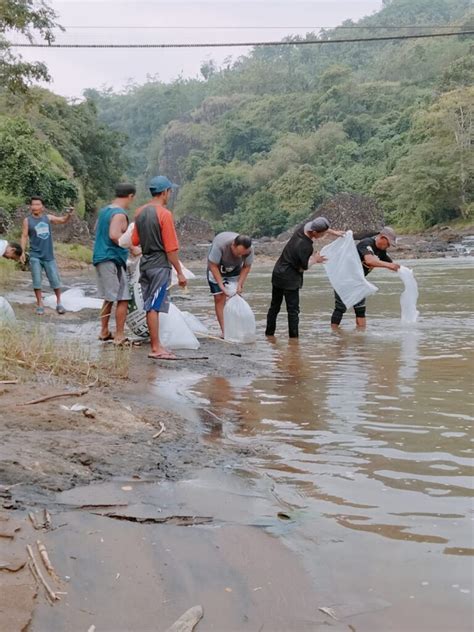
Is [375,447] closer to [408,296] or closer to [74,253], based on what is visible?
[408,296]

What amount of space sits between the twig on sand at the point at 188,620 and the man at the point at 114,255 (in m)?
5.10

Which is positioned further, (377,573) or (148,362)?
(148,362)

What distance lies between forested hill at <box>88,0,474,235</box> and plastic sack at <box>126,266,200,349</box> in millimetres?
44426

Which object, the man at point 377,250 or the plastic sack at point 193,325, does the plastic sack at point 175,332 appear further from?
the man at point 377,250

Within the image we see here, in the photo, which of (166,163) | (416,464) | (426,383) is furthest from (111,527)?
(166,163)

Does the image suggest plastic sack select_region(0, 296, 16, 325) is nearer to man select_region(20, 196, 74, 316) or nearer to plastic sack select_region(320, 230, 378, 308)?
man select_region(20, 196, 74, 316)

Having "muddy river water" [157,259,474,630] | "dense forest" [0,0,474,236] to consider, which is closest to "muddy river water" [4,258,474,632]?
"muddy river water" [157,259,474,630]

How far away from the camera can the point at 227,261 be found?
26.7 feet

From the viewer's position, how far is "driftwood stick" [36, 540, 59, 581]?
2.37m

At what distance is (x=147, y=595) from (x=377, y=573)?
740 mm

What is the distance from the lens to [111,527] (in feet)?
8.98

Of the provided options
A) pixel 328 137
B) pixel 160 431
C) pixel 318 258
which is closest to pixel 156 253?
pixel 318 258

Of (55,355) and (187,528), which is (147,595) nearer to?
(187,528)

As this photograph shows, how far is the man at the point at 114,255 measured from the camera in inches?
286
